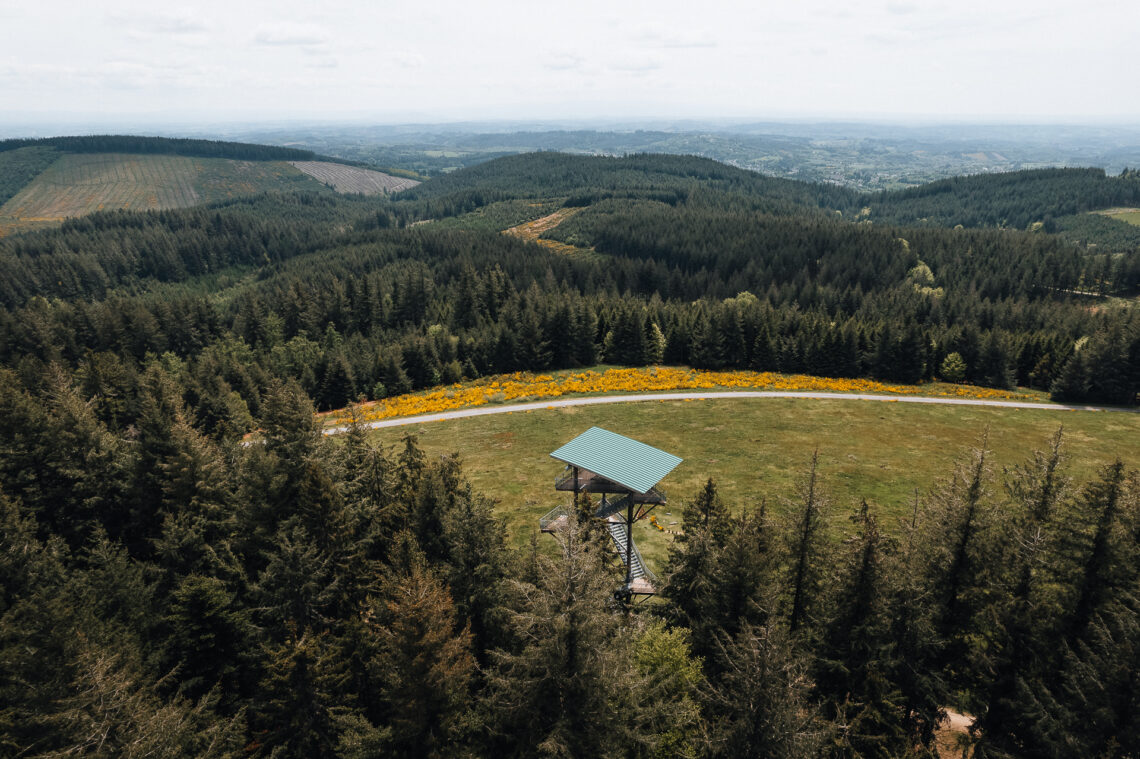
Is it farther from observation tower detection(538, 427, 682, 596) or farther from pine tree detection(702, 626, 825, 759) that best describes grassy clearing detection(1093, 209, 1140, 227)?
pine tree detection(702, 626, 825, 759)

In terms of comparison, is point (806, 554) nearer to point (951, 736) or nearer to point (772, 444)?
point (951, 736)

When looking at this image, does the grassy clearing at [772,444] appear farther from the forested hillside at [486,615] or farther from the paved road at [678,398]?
the forested hillside at [486,615]

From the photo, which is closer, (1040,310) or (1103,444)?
(1103,444)

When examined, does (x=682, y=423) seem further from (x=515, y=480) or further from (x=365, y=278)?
(x=365, y=278)

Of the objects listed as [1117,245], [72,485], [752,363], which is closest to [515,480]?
[72,485]

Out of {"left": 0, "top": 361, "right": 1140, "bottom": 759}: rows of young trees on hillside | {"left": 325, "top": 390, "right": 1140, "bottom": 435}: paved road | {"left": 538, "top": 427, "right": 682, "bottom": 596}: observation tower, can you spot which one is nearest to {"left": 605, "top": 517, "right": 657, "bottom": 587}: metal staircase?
{"left": 538, "top": 427, "right": 682, "bottom": 596}: observation tower

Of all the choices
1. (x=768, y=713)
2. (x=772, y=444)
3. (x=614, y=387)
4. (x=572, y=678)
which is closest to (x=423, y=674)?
(x=572, y=678)

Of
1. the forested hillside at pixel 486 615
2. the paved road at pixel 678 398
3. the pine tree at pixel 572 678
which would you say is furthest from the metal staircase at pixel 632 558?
the paved road at pixel 678 398
